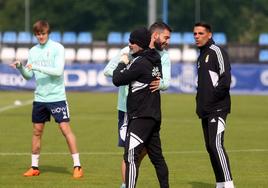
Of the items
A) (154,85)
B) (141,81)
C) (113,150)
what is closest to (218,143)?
(154,85)

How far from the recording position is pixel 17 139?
1783 cm

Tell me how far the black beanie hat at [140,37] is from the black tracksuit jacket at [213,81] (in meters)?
1.47

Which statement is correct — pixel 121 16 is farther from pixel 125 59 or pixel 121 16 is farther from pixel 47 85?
pixel 125 59

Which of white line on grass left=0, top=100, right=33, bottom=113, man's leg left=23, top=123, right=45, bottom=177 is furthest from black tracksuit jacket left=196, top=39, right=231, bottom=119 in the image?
white line on grass left=0, top=100, right=33, bottom=113

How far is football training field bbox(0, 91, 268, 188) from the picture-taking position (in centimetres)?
1233

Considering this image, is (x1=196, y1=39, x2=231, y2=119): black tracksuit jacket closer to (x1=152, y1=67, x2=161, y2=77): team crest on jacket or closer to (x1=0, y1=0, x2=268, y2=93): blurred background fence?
(x1=152, y1=67, x2=161, y2=77): team crest on jacket

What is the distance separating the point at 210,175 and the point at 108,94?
23.3 meters

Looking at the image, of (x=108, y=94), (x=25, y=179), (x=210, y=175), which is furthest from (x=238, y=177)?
(x=108, y=94)

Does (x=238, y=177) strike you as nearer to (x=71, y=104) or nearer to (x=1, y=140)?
(x=1, y=140)

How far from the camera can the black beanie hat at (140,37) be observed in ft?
32.2

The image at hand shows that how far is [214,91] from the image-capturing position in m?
11.1

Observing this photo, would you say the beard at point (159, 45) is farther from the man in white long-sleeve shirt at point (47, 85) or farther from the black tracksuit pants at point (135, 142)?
the man in white long-sleeve shirt at point (47, 85)

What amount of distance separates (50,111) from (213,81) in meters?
2.62

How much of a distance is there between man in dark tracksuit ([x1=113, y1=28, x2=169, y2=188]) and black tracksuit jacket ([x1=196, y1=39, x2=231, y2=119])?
120cm
